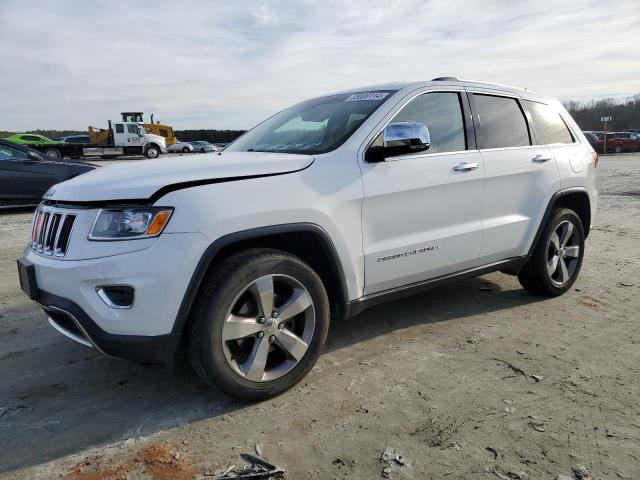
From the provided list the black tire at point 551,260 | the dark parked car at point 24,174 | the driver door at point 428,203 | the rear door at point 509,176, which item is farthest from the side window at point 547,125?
the dark parked car at point 24,174

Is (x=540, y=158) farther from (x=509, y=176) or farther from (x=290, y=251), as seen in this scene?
(x=290, y=251)

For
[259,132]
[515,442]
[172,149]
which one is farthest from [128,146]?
[515,442]

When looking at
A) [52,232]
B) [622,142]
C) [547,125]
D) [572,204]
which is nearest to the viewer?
[52,232]

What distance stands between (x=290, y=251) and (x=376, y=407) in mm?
995

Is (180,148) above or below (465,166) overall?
below

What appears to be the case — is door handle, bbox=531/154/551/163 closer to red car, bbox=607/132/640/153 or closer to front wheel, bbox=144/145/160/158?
front wheel, bbox=144/145/160/158

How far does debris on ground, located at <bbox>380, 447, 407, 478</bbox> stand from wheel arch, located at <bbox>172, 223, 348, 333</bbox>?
3.11 ft

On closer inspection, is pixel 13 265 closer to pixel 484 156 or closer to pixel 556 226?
pixel 484 156

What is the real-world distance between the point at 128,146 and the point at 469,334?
1390 inches

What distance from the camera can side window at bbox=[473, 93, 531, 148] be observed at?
4.00 m

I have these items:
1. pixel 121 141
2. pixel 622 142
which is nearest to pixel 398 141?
pixel 121 141

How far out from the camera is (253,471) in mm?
2279

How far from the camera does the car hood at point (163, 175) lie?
254cm

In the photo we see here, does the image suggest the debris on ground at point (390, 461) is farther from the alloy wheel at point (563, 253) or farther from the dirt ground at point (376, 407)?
the alloy wheel at point (563, 253)
